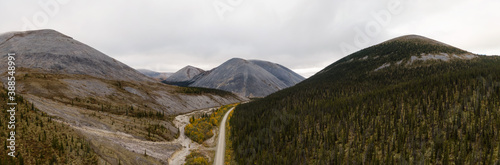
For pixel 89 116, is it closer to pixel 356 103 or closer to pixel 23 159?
pixel 23 159

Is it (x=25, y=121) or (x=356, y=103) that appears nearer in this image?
(x=25, y=121)

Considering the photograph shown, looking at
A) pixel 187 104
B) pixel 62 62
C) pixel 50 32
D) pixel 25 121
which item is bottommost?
pixel 187 104

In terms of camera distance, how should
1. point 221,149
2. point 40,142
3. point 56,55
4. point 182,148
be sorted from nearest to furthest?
point 40,142, point 182,148, point 221,149, point 56,55

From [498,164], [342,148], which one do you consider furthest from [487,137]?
[342,148]

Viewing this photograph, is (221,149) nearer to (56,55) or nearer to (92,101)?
(92,101)

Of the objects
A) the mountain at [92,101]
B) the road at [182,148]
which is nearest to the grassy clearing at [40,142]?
the mountain at [92,101]

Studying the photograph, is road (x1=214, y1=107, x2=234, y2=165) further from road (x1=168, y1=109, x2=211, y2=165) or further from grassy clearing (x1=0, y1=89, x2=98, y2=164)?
grassy clearing (x1=0, y1=89, x2=98, y2=164)

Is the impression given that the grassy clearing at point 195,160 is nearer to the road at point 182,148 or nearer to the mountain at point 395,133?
the road at point 182,148

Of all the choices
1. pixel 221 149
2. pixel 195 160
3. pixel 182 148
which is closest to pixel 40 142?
pixel 195 160
